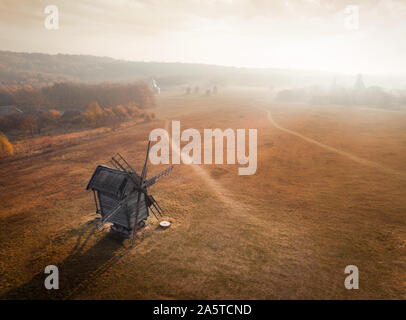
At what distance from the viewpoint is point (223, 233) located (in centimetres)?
2219

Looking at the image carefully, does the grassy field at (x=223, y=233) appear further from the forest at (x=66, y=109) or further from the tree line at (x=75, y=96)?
the tree line at (x=75, y=96)

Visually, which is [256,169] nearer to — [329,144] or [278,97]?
[329,144]

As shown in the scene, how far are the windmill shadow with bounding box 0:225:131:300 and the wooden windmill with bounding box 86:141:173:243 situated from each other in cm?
193

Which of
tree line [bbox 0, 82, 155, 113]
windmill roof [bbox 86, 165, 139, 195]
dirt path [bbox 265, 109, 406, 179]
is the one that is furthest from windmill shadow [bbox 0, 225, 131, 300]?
tree line [bbox 0, 82, 155, 113]

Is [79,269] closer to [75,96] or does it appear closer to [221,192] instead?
[221,192]

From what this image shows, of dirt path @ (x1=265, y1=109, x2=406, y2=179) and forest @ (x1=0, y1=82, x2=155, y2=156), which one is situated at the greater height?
forest @ (x1=0, y1=82, x2=155, y2=156)

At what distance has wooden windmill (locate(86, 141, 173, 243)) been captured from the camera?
18891 millimetres

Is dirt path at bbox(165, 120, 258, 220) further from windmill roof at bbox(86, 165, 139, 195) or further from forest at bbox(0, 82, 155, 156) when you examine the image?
forest at bbox(0, 82, 155, 156)

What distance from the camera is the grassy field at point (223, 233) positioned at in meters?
16.3

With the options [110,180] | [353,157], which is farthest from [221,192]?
[353,157]

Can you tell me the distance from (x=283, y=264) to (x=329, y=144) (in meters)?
41.8

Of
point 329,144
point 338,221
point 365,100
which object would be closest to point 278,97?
point 365,100

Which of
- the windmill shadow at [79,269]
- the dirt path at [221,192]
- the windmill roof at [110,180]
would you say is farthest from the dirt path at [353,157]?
the windmill shadow at [79,269]
